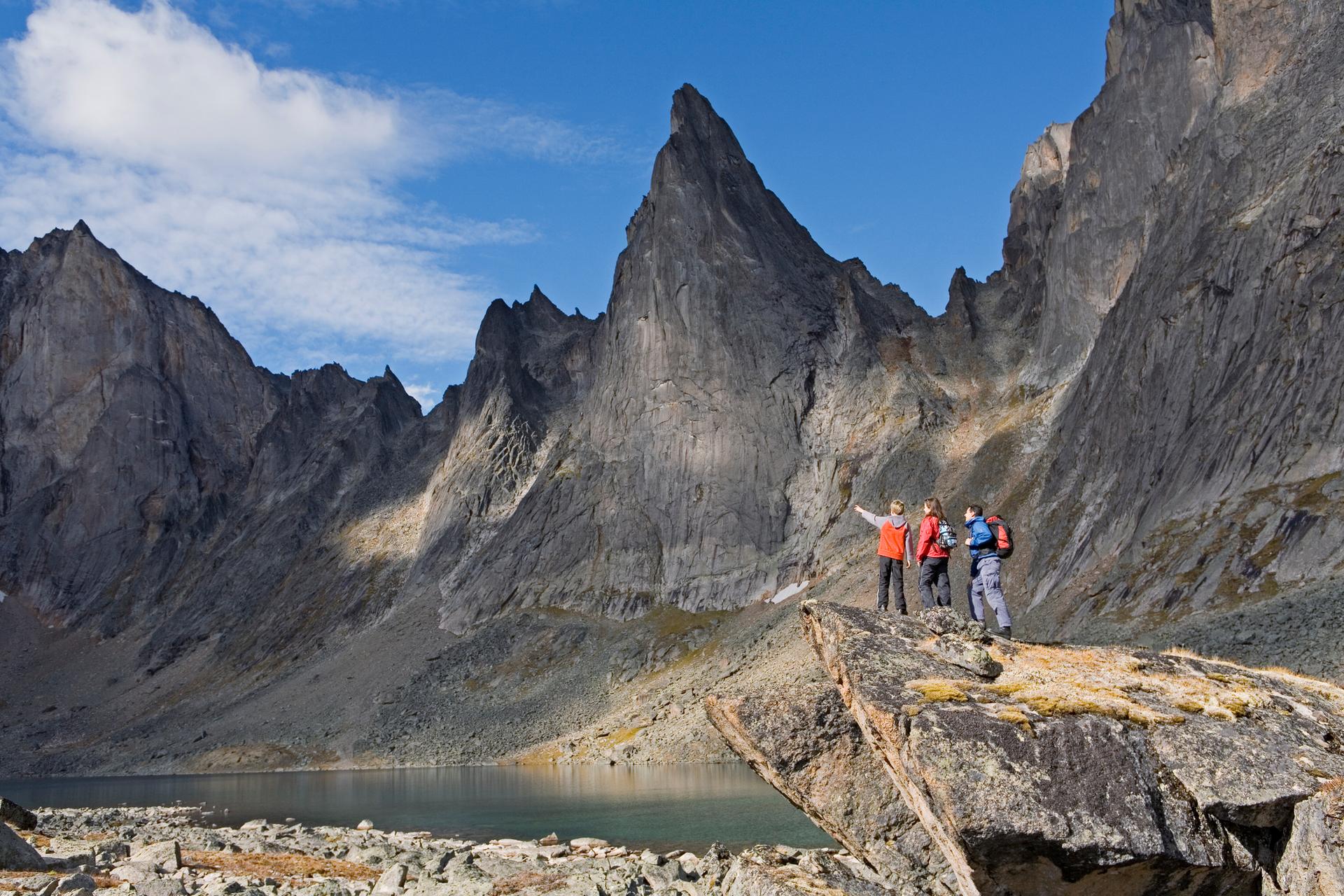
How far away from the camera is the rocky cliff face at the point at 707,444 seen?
2458 inches

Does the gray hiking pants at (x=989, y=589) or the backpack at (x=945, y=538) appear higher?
the backpack at (x=945, y=538)

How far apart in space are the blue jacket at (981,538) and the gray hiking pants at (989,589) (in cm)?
11

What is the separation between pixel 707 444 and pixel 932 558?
10119cm

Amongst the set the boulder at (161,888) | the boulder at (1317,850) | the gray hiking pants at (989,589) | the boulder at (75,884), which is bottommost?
the boulder at (161,888)

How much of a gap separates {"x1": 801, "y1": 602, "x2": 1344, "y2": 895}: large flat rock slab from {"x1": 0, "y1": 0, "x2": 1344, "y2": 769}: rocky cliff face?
34525 mm

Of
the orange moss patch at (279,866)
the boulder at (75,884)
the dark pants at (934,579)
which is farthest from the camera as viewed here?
the orange moss patch at (279,866)

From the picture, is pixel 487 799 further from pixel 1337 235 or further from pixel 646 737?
pixel 1337 235

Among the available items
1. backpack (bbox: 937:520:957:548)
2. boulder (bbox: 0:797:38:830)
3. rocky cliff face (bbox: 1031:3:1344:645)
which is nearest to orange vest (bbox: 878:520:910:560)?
backpack (bbox: 937:520:957:548)

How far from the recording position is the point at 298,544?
15550 centimetres

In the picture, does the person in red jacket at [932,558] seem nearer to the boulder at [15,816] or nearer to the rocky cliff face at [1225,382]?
the boulder at [15,816]

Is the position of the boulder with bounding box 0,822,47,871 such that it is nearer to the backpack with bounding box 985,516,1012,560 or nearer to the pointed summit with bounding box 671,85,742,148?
the backpack with bounding box 985,516,1012,560

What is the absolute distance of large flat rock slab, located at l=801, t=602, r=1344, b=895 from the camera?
488 inches

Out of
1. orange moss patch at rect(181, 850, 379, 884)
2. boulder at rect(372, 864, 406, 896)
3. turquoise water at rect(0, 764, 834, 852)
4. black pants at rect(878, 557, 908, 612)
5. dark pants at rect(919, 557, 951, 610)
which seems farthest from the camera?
turquoise water at rect(0, 764, 834, 852)

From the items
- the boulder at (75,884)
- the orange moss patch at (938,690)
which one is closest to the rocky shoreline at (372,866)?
the boulder at (75,884)
